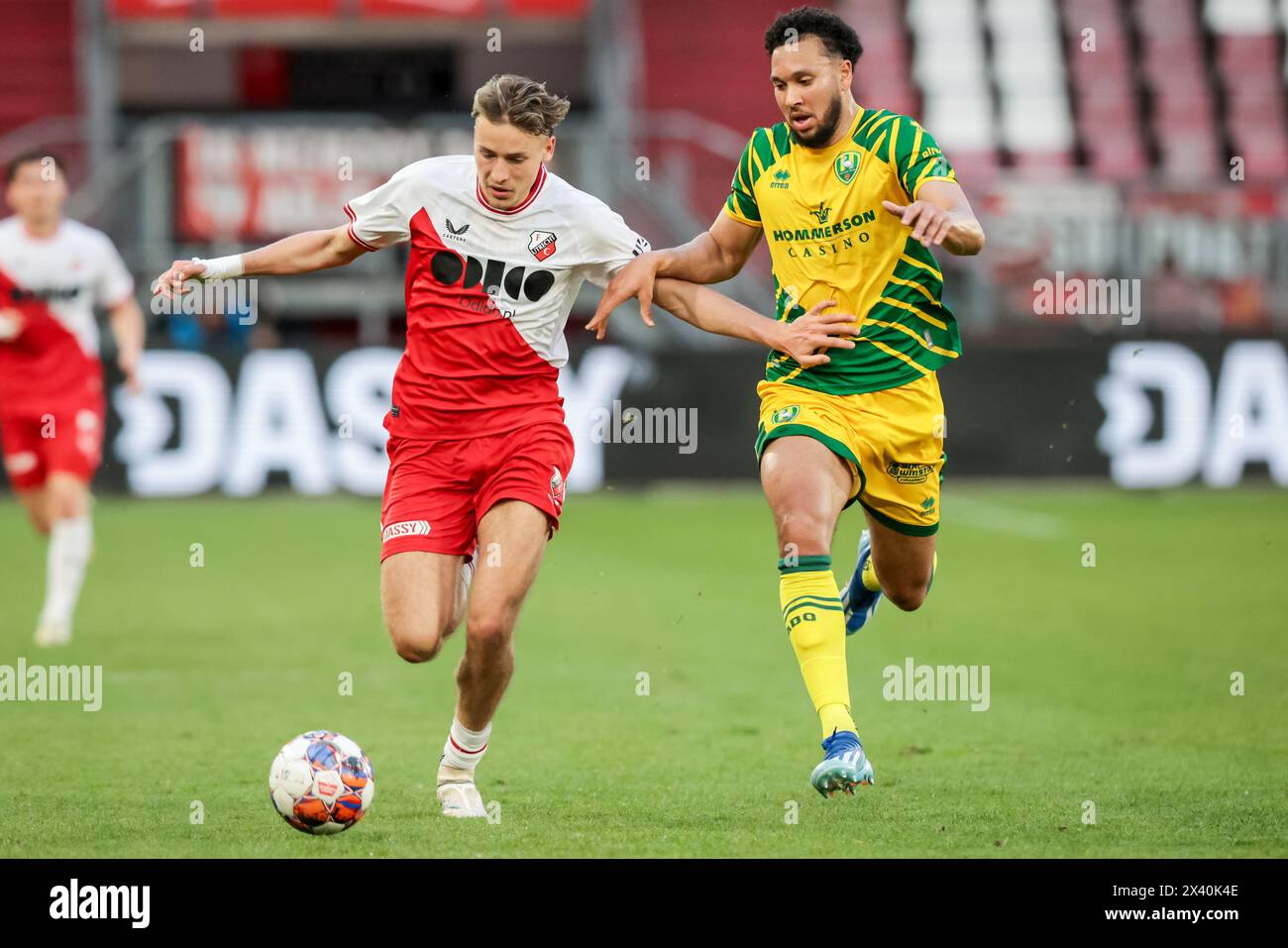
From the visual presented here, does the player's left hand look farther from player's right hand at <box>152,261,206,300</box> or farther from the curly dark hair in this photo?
player's right hand at <box>152,261,206,300</box>

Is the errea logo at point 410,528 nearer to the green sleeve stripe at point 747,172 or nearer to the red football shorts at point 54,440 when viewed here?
the green sleeve stripe at point 747,172

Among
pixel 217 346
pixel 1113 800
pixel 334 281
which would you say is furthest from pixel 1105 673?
pixel 334 281

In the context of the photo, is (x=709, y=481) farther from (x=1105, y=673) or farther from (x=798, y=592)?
(x=798, y=592)

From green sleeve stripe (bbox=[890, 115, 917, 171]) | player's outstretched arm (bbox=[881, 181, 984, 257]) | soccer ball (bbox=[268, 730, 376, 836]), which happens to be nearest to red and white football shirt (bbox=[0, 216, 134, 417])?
soccer ball (bbox=[268, 730, 376, 836])

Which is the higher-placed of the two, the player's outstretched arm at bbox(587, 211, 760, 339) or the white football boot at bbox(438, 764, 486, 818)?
the player's outstretched arm at bbox(587, 211, 760, 339)

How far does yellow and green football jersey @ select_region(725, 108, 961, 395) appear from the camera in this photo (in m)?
6.95

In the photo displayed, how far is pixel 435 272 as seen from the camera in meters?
6.88

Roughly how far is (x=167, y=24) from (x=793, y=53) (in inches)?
743

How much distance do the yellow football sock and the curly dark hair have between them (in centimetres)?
177

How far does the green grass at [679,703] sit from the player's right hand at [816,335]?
5.19 feet

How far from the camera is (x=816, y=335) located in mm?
6922

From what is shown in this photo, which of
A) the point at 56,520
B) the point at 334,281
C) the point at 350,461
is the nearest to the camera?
the point at 56,520
